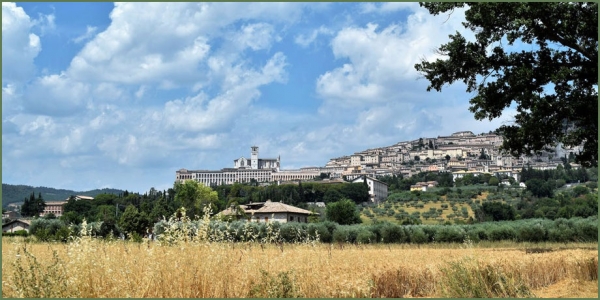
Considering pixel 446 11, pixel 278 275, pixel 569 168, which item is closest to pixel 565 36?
pixel 446 11

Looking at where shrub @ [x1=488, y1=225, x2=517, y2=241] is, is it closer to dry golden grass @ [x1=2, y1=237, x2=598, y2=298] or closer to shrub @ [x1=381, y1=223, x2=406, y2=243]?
shrub @ [x1=381, y1=223, x2=406, y2=243]

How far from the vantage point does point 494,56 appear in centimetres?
1499

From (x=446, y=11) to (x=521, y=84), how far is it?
8.98 ft

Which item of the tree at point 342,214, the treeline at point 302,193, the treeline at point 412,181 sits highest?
the treeline at point 412,181

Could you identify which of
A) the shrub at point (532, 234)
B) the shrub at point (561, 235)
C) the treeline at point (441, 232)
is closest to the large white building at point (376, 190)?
the treeline at point (441, 232)

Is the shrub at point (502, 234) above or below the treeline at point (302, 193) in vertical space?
below

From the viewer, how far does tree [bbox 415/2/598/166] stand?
13523 millimetres

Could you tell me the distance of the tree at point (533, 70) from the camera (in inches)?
532

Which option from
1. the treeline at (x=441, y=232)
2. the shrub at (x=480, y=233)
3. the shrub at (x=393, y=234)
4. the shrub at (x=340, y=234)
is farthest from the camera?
the shrub at (x=393, y=234)

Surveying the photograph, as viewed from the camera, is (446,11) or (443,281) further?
(446,11)

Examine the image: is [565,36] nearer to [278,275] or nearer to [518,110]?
[518,110]

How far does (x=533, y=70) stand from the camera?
1433 centimetres

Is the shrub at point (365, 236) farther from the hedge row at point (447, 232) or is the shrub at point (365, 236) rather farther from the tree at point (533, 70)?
the tree at point (533, 70)

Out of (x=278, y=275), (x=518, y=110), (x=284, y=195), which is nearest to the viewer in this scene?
(x=278, y=275)
